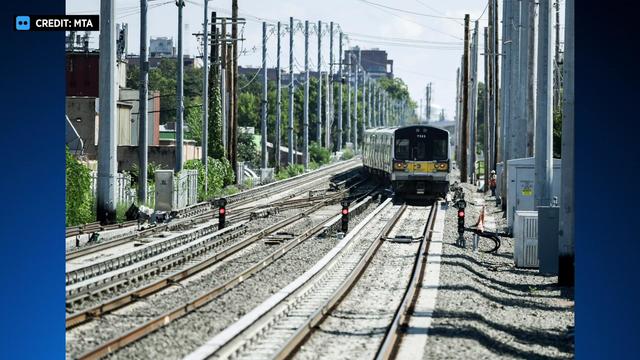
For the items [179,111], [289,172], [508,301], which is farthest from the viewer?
[289,172]

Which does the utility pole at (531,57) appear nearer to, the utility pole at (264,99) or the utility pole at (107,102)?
the utility pole at (107,102)

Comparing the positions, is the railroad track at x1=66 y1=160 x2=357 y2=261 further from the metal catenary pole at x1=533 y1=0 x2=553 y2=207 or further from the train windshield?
the metal catenary pole at x1=533 y1=0 x2=553 y2=207

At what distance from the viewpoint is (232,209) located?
41656mm

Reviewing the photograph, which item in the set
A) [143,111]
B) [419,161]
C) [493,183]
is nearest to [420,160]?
[419,161]

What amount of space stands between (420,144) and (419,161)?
728mm

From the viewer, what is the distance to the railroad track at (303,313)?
45.1 feet

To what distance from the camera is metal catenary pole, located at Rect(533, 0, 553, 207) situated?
26422 millimetres

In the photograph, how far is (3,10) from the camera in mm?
9797

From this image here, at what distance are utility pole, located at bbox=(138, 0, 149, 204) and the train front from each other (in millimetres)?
11773

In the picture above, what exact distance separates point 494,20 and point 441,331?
142 ft

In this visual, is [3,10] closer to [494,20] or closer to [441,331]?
[441,331]

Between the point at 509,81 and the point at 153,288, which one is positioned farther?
the point at 509,81

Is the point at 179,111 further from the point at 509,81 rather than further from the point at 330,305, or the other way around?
the point at 330,305

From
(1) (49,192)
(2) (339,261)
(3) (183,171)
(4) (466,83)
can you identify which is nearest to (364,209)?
(3) (183,171)
